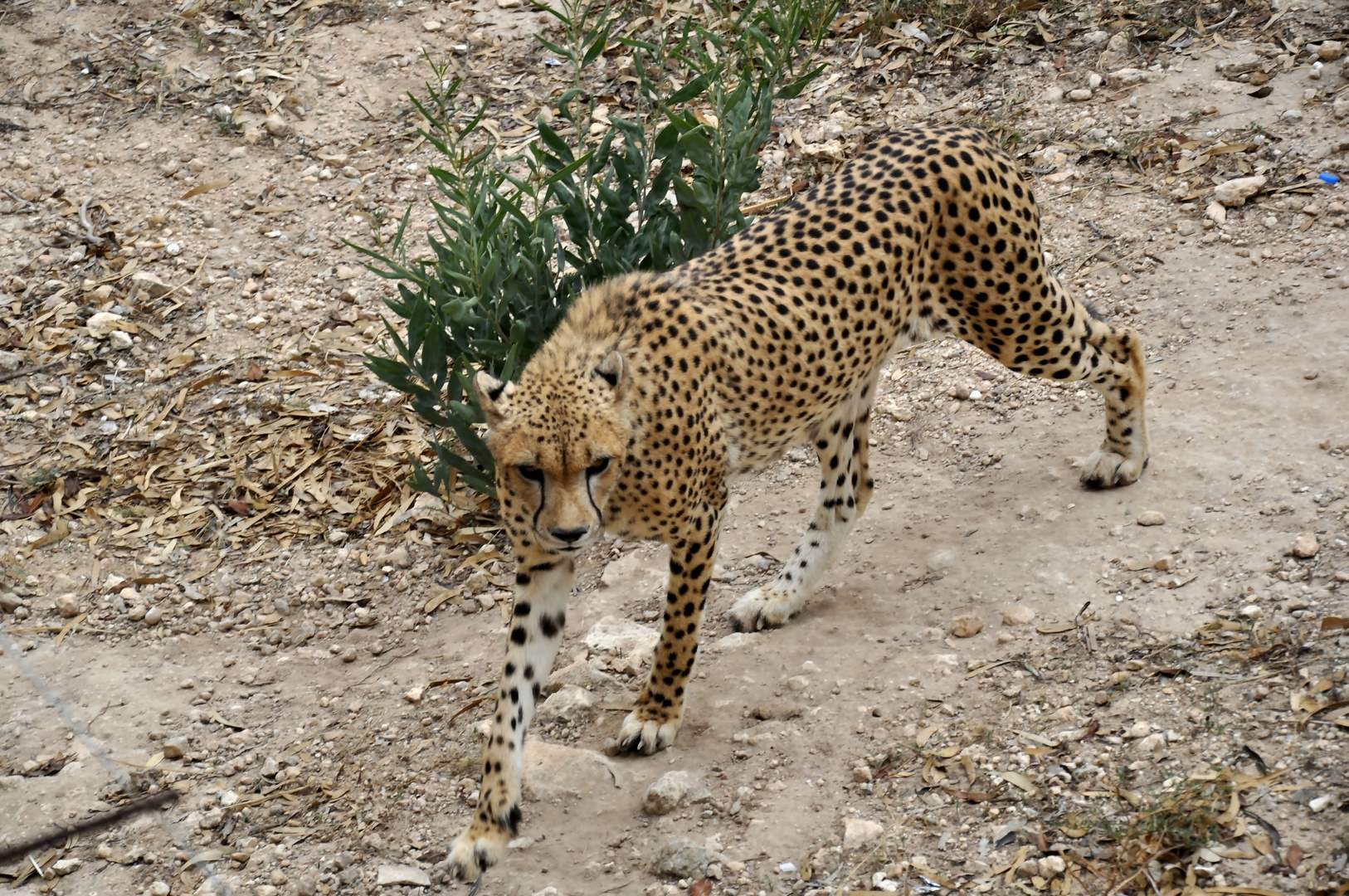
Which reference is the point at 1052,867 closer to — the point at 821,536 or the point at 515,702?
the point at 515,702

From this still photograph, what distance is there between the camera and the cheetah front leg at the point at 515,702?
3.99m

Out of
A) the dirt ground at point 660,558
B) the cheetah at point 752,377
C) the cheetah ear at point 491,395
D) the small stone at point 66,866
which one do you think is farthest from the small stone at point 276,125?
the small stone at point 66,866

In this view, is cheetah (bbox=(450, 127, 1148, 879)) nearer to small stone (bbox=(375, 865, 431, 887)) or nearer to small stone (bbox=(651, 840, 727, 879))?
small stone (bbox=(375, 865, 431, 887))

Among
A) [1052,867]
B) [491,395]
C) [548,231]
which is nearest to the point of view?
[1052,867]

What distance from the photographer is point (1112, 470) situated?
512 cm

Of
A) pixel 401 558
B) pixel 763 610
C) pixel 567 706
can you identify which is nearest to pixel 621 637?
pixel 567 706

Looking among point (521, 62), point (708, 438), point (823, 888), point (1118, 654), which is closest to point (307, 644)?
point (708, 438)

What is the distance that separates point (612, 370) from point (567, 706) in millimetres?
1432

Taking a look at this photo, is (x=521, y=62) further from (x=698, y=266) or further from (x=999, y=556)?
(x=999, y=556)

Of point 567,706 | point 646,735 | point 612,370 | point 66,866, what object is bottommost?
point 66,866

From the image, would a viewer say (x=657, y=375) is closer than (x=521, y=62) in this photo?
Yes

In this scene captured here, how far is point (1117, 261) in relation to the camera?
6422mm

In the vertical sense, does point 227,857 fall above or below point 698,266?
below

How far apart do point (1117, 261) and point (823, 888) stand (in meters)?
3.95
